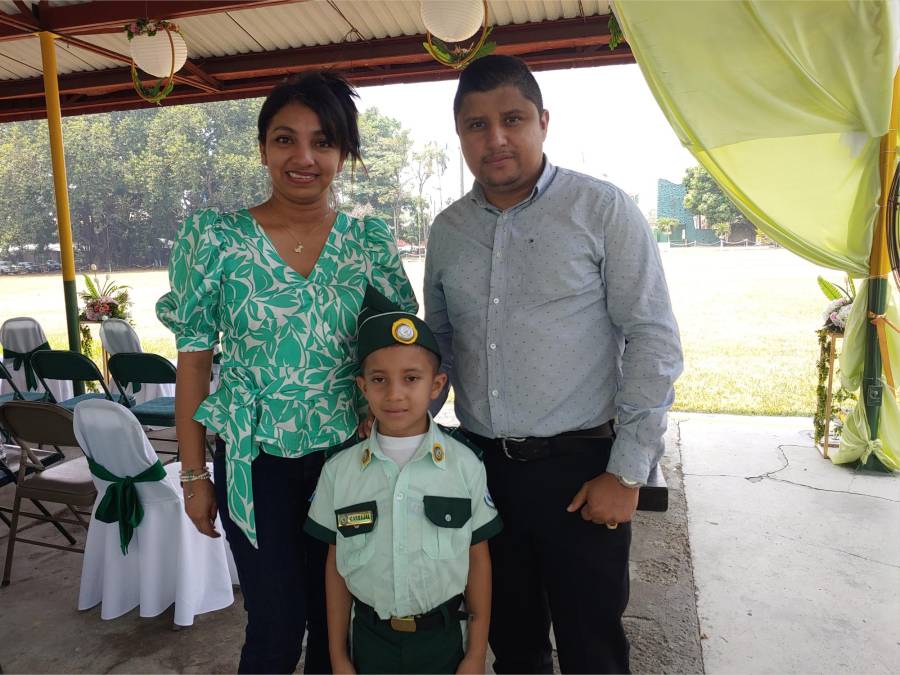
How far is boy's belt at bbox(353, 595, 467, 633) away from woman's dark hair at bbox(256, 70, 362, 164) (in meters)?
1.02

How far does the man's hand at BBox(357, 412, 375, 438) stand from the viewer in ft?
4.77

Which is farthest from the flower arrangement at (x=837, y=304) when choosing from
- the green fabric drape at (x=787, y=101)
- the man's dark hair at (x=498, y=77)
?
the man's dark hair at (x=498, y=77)

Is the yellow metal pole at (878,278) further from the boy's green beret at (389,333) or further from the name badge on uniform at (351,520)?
the name badge on uniform at (351,520)

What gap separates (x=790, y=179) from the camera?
326 cm

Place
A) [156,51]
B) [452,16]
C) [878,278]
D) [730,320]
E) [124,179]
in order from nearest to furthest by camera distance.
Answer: [452,16] → [878,278] → [156,51] → [124,179] → [730,320]

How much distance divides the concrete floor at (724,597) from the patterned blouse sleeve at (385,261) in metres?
1.61

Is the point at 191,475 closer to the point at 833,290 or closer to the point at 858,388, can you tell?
the point at 858,388

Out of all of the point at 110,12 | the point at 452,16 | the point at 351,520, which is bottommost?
the point at 351,520

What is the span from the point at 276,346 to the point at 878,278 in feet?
11.9

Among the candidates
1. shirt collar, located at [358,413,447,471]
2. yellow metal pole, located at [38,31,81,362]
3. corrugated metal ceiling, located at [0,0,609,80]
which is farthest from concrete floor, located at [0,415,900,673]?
corrugated metal ceiling, located at [0,0,609,80]

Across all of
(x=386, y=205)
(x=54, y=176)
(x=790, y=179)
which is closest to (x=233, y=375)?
(x=790, y=179)

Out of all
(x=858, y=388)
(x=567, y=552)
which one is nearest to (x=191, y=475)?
(x=567, y=552)

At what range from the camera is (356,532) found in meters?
1.31

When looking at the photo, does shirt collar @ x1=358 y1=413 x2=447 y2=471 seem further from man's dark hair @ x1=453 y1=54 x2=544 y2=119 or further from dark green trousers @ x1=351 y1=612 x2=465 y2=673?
man's dark hair @ x1=453 y1=54 x2=544 y2=119
